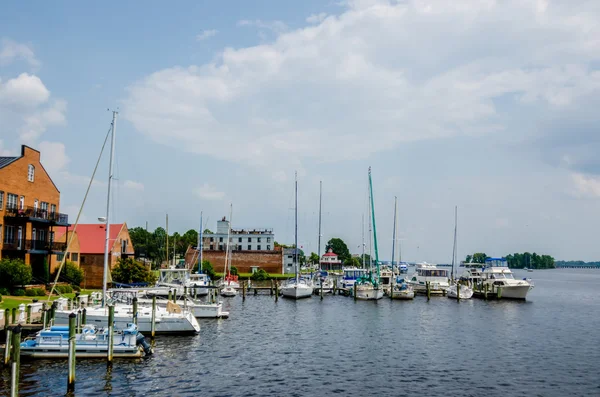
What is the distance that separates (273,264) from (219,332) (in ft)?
256

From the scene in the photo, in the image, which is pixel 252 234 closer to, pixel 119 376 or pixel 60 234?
pixel 60 234

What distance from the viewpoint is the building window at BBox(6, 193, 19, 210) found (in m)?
52.0

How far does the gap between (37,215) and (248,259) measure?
6708 centimetres

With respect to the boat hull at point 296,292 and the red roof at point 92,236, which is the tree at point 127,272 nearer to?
the red roof at point 92,236

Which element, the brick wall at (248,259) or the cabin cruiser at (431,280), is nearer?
the cabin cruiser at (431,280)

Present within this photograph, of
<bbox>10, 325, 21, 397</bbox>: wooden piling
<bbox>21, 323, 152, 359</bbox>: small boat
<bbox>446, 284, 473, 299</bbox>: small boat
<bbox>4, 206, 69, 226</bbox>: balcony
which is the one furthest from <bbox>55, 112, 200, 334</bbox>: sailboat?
<bbox>446, 284, 473, 299</bbox>: small boat

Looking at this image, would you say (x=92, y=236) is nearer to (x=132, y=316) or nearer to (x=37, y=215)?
(x=37, y=215)

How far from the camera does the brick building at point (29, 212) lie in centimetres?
5178

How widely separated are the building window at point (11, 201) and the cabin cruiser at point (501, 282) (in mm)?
62934

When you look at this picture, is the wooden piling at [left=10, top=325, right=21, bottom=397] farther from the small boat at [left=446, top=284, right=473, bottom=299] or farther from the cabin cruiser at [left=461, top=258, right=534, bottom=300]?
the cabin cruiser at [left=461, top=258, right=534, bottom=300]

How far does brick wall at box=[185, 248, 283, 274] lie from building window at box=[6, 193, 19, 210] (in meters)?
66.5

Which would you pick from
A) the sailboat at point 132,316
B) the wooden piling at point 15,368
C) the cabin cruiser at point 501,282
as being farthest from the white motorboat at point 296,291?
the wooden piling at point 15,368

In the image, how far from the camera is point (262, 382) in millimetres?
27297

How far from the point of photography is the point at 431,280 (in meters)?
84.4
